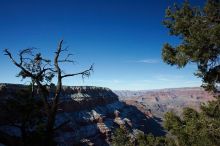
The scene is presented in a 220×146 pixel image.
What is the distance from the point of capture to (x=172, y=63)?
20.1m

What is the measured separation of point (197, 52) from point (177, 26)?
3.07 meters

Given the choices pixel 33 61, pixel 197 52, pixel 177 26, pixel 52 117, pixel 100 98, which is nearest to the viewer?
pixel 52 117

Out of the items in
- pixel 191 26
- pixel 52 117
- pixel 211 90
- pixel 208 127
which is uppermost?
pixel 191 26

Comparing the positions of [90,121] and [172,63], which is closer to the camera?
[172,63]

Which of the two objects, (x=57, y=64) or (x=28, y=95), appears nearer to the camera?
(x=57, y=64)

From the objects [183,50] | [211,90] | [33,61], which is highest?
[183,50]

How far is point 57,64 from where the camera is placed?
38.9 feet

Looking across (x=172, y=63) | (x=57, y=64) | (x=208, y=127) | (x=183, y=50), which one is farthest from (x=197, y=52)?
(x=57, y=64)

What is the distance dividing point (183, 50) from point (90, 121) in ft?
304

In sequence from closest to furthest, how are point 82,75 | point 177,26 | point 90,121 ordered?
point 82,75 → point 177,26 → point 90,121

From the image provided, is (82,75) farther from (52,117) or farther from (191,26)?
(191,26)

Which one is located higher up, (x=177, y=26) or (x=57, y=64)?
(x=177, y=26)

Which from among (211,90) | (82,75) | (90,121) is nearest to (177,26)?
(211,90)

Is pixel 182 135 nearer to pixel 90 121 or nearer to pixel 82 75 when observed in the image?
pixel 82 75
